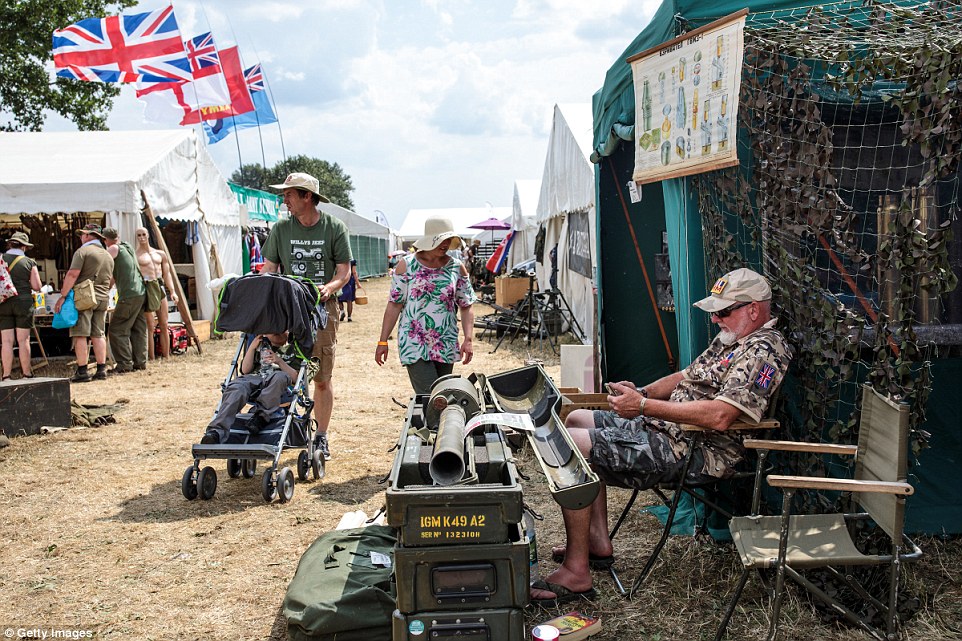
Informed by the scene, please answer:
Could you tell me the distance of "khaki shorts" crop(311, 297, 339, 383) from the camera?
5.43m

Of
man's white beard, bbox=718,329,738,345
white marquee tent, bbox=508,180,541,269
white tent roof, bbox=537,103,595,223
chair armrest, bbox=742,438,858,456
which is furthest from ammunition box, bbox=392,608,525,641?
white marquee tent, bbox=508,180,541,269

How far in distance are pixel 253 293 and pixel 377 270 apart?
3505 cm

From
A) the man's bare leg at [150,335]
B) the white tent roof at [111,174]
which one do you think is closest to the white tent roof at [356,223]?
the white tent roof at [111,174]

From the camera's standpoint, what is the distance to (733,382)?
3.33 meters

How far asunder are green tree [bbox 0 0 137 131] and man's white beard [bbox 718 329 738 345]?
25653 millimetres

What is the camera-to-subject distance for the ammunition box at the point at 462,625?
8.09ft

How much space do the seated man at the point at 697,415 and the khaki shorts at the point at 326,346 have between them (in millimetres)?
2370

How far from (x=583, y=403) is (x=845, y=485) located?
2.62 metres

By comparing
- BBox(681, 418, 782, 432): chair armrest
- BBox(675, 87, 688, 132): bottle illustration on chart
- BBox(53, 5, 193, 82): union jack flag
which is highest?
BBox(53, 5, 193, 82): union jack flag

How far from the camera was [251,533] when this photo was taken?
171 inches

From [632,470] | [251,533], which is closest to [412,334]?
A: [251,533]

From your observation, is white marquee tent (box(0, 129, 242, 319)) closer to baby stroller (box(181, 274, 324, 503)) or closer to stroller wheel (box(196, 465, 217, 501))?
baby stroller (box(181, 274, 324, 503))

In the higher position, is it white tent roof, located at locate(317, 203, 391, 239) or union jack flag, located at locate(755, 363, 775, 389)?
white tent roof, located at locate(317, 203, 391, 239)

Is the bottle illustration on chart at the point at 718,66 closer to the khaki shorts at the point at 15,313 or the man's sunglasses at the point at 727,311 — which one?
the man's sunglasses at the point at 727,311
